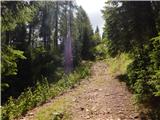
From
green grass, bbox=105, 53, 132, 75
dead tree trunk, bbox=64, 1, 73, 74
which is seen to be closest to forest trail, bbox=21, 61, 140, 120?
green grass, bbox=105, 53, 132, 75

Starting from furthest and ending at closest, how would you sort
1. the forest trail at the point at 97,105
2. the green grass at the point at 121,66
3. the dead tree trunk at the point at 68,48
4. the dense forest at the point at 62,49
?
the dead tree trunk at the point at 68,48 < the green grass at the point at 121,66 < the forest trail at the point at 97,105 < the dense forest at the point at 62,49

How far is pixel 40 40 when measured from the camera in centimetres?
4897

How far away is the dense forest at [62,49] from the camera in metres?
11.9

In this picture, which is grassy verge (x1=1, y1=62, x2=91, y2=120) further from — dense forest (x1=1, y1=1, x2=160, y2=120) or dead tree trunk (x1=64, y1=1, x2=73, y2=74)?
dead tree trunk (x1=64, y1=1, x2=73, y2=74)

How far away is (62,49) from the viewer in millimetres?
46969

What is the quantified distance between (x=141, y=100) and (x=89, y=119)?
267 centimetres

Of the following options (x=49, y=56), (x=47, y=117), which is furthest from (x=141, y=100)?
(x=49, y=56)

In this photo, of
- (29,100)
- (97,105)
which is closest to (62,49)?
(29,100)

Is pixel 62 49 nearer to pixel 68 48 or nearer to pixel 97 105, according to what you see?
pixel 68 48

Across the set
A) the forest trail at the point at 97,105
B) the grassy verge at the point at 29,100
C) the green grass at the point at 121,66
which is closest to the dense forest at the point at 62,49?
the grassy verge at the point at 29,100

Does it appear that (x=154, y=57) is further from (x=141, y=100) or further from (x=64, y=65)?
(x=64, y=65)

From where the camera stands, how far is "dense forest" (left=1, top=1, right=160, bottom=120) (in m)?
11.9

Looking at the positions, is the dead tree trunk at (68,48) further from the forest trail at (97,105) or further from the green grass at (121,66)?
the forest trail at (97,105)

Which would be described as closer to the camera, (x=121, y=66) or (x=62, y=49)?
(x=121, y=66)
